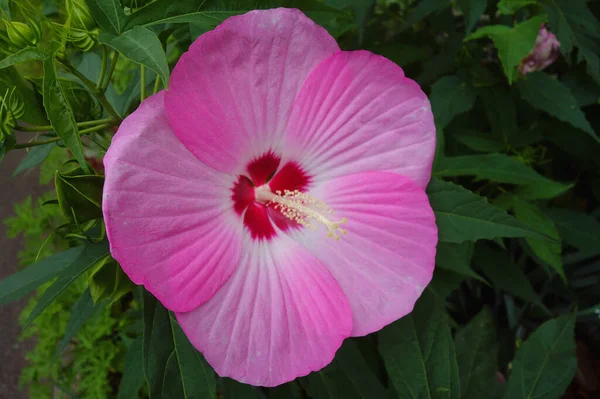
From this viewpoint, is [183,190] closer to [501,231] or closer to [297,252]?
[297,252]

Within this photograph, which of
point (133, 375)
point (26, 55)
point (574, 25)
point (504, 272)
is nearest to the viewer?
point (26, 55)

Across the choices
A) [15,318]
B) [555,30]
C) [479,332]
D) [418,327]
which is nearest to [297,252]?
[418,327]

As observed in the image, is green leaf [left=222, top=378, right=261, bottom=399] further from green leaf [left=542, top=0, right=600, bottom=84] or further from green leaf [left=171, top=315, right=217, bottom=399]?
green leaf [left=542, top=0, right=600, bottom=84]

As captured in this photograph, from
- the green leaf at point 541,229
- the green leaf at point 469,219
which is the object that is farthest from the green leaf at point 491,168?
the green leaf at point 469,219

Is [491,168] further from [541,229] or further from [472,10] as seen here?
[472,10]

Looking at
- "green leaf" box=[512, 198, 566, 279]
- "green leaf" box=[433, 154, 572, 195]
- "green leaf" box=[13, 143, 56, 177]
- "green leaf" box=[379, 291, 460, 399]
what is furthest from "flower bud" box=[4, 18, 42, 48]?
"green leaf" box=[512, 198, 566, 279]

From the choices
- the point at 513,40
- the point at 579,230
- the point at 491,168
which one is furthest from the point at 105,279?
the point at 579,230

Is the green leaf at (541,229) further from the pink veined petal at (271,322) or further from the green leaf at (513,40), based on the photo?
the pink veined petal at (271,322)
